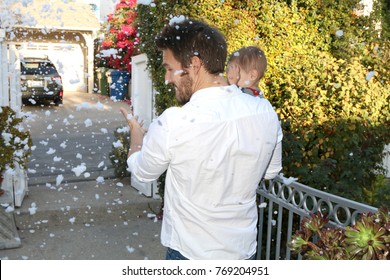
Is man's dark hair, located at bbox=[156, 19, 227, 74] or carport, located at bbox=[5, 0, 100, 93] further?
carport, located at bbox=[5, 0, 100, 93]

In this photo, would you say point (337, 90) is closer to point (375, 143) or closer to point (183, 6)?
point (375, 143)

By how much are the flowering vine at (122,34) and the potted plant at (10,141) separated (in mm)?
8717

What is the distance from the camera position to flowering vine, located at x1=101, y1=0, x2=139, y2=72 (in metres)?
14.6

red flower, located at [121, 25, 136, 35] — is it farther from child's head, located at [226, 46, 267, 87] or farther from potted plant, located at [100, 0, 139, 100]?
child's head, located at [226, 46, 267, 87]

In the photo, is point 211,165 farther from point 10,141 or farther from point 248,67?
point 10,141

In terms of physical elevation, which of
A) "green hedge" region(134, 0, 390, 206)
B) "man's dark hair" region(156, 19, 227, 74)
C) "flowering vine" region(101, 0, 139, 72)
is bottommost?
"flowering vine" region(101, 0, 139, 72)

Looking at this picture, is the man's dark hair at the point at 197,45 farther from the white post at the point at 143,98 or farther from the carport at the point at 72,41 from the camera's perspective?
the carport at the point at 72,41

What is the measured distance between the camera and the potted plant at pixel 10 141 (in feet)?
16.4

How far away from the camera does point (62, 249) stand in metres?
4.70

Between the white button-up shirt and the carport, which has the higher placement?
the white button-up shirt

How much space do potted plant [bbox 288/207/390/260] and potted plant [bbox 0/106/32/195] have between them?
3.77 metres

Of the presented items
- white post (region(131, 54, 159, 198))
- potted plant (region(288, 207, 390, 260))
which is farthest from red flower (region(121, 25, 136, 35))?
potted plant (region(288, 207, 390, 260))
